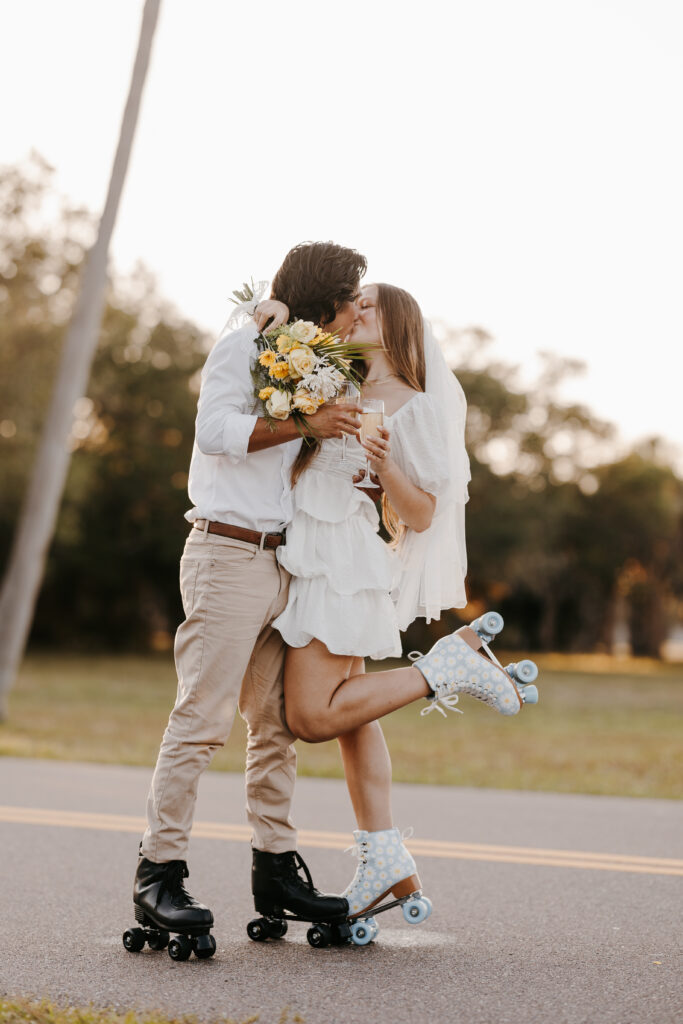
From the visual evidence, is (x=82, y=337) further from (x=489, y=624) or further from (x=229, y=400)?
(x=489, y=624)

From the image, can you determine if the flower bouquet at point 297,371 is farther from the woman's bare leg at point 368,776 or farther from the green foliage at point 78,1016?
the green foliage at point 78,1016

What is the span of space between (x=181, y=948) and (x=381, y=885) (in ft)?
A: 2.20

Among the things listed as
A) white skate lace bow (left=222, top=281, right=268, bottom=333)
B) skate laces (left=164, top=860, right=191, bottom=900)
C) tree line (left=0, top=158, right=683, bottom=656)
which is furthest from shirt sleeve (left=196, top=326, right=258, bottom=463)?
tree line (left=0, top=158, right=683, bottom=656)

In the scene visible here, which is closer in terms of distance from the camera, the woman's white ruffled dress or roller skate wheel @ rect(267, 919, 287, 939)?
the woman's white ruffled dress

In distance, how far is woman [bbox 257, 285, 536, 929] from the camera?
12.8ft

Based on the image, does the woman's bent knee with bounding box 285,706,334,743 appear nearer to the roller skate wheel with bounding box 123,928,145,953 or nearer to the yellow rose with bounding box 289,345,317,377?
the roller skate wheel with bounding box 123,928,145,953

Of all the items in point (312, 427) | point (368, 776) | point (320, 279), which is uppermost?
point (320, 279)

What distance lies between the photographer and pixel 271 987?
3.49 meters

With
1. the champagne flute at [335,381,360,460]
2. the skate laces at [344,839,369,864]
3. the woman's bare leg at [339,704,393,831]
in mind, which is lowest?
the skate laces at [344,839,369,864]

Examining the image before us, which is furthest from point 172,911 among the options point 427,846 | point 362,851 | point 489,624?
point 427,846

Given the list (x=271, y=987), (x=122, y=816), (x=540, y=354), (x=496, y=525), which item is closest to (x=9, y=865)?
(x=122, y=816)

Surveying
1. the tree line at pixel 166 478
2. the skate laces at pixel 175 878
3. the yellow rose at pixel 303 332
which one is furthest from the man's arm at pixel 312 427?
the tree line at pixel 166 478

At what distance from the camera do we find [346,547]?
4.00 meters

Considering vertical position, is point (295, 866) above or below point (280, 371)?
below
